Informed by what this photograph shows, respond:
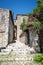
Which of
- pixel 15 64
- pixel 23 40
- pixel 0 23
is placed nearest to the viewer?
pixel 15 64

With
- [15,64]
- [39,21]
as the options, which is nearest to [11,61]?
[15,64]

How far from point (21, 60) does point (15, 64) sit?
20.1 inches

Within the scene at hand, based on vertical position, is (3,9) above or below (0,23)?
above

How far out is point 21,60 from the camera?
7.05 m

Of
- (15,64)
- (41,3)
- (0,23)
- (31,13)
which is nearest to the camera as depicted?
(15,64)

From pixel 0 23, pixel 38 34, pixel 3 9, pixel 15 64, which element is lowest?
pixel 15 64

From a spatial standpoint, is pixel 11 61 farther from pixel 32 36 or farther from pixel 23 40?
pixel 23 40

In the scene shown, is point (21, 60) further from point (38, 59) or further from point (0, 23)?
point (0, 23)

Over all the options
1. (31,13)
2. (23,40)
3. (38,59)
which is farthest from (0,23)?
(38,59)

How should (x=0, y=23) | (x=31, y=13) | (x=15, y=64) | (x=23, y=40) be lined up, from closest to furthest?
(x=15, y=64), (x=31, y=13), (x=0, y=23), (x=23, y=40)

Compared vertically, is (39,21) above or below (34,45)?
above

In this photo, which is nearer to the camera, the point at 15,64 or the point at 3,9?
the point at 15,64

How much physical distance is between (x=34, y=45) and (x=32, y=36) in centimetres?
119

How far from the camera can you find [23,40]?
57.9 ft
